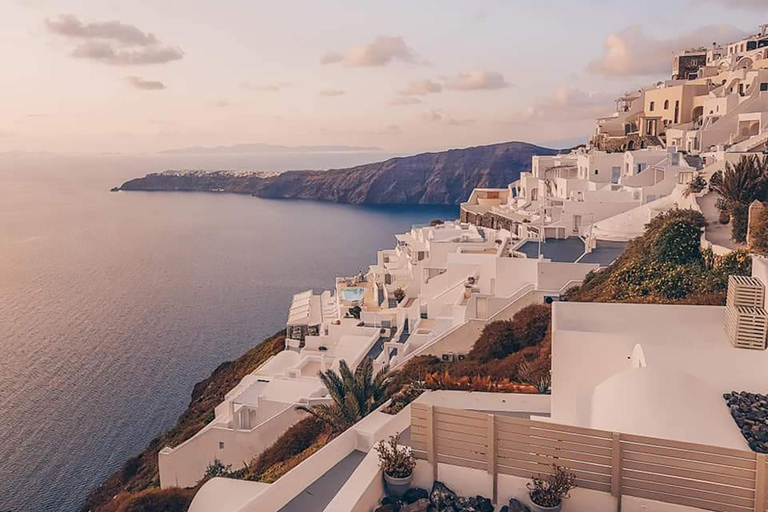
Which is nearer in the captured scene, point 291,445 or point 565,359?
point 565,359

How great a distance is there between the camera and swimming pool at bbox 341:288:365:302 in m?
28.0

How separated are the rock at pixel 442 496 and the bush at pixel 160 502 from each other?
18.5ft

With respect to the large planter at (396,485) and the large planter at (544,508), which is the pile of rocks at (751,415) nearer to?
the large planter at (544,508)

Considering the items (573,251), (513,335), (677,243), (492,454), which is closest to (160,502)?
(492,454)

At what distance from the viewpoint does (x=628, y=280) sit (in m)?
12.7

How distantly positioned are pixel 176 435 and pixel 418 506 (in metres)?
16.0

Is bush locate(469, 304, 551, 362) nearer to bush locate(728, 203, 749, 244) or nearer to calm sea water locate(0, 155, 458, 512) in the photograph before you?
bush locate(728, 203, 749, 244)

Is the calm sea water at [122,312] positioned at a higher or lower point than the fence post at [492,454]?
lower

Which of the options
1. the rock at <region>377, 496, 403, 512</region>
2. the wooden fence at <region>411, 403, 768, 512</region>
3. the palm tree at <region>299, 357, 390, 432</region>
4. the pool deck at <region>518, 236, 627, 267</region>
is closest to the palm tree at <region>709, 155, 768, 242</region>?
the pool deck at <region>518, 236, 627, 267</region>

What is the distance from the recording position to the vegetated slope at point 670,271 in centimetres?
1065

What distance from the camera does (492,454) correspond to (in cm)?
482

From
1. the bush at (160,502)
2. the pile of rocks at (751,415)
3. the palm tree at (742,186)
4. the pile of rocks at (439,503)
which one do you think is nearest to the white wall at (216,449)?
the bush at (160,502)

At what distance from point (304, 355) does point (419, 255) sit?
377 inches

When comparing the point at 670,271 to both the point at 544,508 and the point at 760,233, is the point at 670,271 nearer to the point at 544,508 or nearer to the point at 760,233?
the point at 760,233
